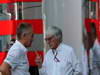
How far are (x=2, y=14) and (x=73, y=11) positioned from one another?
1.26m

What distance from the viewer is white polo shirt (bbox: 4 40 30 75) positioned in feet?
Result: 13.9

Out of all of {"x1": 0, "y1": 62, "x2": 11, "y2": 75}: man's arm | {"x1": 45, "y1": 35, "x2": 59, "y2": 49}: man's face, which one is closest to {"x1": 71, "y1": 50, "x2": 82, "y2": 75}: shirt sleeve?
{"x1": 45, "y1": 35, "x2": 59, "y2": 49}: man's face

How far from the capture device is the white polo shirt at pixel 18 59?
422 cm

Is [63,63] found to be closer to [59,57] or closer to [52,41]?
[59,57]

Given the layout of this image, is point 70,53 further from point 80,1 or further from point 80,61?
point 80,1

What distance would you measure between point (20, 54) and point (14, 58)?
90 millimetres

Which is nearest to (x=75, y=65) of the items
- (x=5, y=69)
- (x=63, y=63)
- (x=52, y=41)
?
(x=63, y=63)

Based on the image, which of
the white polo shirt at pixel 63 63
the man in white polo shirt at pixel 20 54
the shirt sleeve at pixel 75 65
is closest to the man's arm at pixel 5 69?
the man in white polo shirt at pixel 20 54

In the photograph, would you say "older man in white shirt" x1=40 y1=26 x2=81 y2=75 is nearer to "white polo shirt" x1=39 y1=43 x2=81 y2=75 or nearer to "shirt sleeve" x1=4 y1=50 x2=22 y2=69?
"white polo shirt" x1=39 y1=43 x2=81 y2=75

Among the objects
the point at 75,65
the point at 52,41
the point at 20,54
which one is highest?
the point at 52,41

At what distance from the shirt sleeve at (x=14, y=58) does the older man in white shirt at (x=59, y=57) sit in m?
0.32

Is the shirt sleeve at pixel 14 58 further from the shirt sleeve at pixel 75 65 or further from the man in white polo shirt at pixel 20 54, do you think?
the shirt sleeve at pixel 75 65

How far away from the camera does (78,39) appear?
165 inches

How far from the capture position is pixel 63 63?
4344 mm
